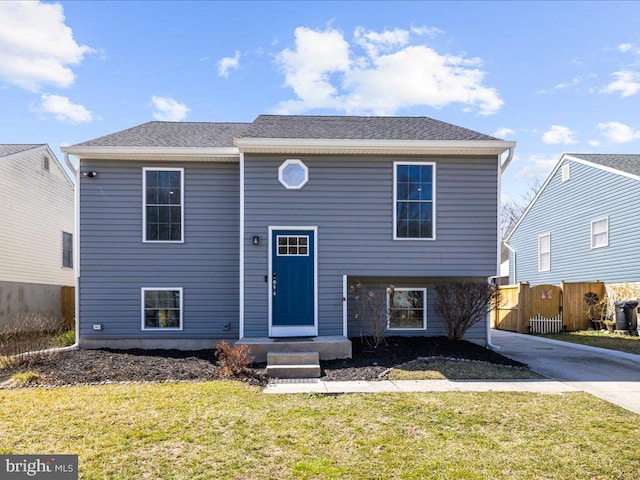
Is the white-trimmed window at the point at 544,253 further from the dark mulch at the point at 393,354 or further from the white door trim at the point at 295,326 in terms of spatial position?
the white door trim at the point at 295,326

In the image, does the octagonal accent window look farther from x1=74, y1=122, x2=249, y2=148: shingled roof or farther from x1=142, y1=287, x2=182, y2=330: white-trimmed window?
x1=142, y1=287, x2=182, y2=330: white-trimmed window

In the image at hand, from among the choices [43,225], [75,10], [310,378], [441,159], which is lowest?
[310,378]

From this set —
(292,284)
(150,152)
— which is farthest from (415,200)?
(150,152)

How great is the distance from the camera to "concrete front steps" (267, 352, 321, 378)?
6953 mm

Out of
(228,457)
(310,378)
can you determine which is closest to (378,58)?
(310,378)

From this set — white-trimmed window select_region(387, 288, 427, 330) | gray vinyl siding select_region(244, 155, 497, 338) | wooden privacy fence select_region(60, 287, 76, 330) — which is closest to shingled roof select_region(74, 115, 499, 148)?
gray vinyl siding select_region(244, 155, 497, 338)

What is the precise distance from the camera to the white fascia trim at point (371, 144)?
28.4 ft

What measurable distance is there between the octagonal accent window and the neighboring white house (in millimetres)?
9016

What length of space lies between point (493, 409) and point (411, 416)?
105cm

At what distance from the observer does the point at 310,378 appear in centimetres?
686

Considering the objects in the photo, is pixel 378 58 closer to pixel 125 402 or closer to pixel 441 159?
pixel 441 159

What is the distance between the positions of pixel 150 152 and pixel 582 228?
555 inches

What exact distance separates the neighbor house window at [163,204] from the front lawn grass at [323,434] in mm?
4267

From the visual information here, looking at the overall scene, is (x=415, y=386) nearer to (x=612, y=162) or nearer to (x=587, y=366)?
(x=587, y=366)
